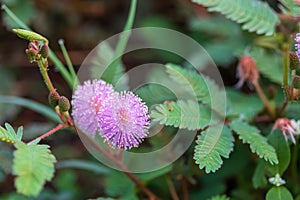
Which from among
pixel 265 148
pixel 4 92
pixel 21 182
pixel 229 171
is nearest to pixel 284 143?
pixel 265 148

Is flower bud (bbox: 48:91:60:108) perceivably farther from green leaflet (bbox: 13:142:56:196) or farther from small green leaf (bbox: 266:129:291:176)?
small green leaf (bbox: 266:129:291:176)

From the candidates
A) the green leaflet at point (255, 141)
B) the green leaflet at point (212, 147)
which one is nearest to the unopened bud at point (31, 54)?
the green leaflet at point (212, 147)

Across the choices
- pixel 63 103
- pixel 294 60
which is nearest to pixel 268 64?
pixel 294 60

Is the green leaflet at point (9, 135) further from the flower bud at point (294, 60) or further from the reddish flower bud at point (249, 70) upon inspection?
the reddish flower bud at point (249, 70)

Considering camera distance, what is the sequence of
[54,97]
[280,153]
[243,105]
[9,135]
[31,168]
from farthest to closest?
[243,105], [280,153], [54,97], [9,135], [31,168]

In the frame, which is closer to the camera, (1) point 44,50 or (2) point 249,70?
(1) point 44,50

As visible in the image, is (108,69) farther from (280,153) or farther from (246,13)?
(280,153)

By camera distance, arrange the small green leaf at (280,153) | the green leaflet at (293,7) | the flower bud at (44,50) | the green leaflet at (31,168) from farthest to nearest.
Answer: the green leaflet at (293,7) < the small green leaf at (280,153) < the flower bud at (44,50) < the green leaflet at (31,168)

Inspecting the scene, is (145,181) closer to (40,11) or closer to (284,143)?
(284,143)
